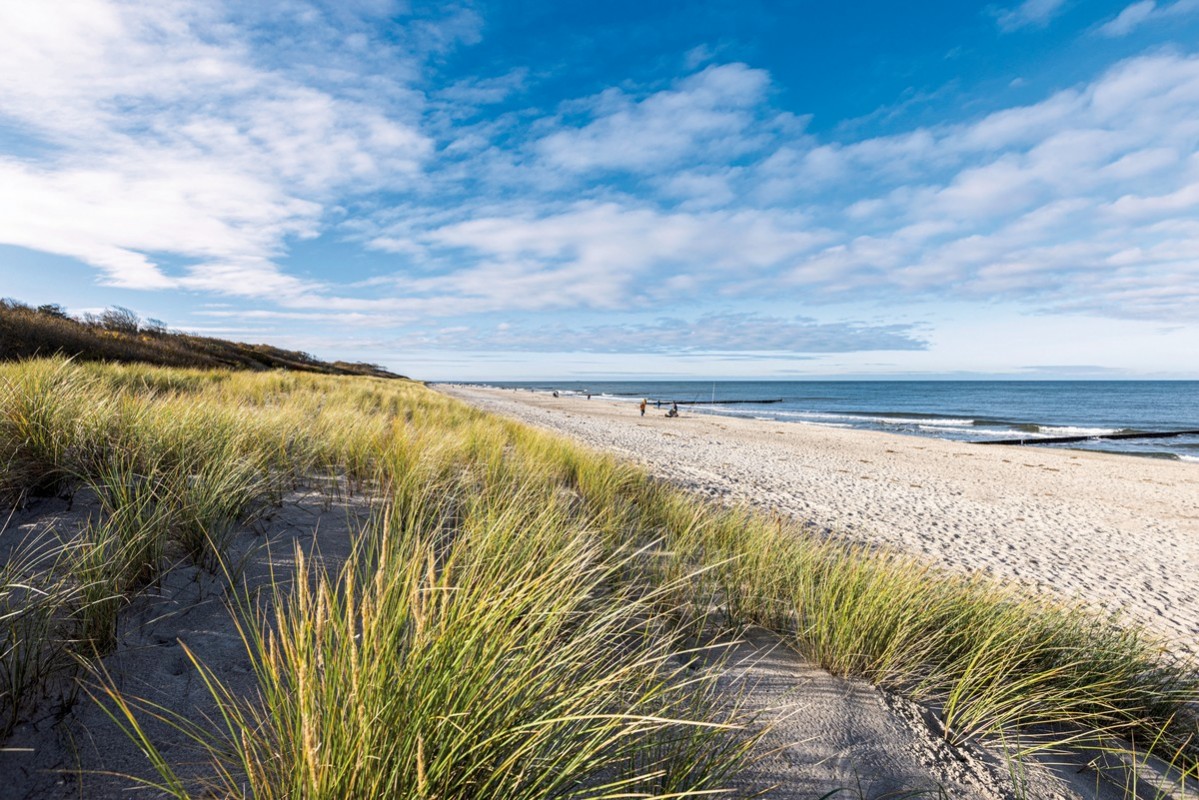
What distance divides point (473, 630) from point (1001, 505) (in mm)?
12649

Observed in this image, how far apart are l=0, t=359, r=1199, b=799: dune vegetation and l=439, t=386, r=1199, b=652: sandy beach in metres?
1.47

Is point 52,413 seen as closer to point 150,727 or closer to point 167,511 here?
point 167,511

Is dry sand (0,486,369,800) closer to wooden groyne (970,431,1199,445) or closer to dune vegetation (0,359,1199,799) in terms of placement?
dune vegetation (0,359,1199,799)

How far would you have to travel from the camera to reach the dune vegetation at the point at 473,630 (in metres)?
1.41

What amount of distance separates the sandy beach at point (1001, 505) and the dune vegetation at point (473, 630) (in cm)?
147

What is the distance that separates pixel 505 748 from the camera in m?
1.51

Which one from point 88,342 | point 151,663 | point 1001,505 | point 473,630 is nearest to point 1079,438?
point 1001,505

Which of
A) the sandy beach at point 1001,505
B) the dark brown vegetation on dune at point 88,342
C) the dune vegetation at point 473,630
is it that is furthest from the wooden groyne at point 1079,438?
the dark brown vegetation on dune at point 88,342

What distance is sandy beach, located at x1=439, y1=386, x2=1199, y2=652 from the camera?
252 inches

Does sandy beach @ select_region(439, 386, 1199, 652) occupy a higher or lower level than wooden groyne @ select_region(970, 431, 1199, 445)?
higher

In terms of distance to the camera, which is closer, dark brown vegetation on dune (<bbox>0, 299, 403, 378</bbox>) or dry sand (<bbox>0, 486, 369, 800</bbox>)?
dry sand (<bbox>0, 486, 369, 800</bbox>)

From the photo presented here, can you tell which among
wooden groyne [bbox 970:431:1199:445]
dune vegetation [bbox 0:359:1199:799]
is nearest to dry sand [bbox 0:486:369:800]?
dune vegetation [bbox 0:359:1199:799]

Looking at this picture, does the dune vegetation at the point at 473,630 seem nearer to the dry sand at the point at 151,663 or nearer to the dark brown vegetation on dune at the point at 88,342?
the dry sand at the point at 151,663

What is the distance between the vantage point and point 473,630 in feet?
5.22
